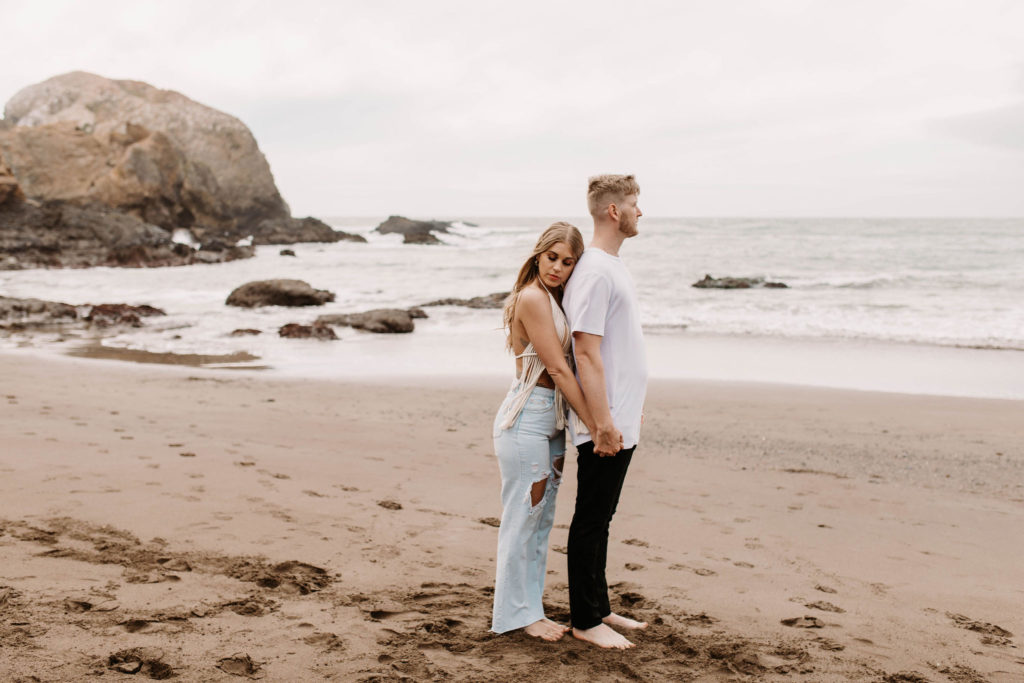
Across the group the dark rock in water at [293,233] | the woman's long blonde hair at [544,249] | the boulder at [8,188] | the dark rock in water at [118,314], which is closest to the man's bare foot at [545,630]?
the woman's long blonde hair at [544,249]

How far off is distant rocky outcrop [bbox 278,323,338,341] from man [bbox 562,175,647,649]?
12265 mm

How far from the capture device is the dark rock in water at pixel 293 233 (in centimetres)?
5140

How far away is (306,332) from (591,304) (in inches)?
508

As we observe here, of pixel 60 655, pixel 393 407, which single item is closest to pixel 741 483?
pixel 393 407

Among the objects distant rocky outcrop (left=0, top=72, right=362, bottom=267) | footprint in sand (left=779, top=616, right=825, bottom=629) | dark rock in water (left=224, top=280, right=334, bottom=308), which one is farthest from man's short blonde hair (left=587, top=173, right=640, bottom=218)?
distant rocky outcrop (left=0, top=72, right=362, bottom=267)

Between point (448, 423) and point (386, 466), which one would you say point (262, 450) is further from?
point (448, 423)

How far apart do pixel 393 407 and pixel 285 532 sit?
4.37 metres

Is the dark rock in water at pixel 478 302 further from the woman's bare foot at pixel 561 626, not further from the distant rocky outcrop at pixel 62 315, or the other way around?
the woman's bare foot at pixel 561 626

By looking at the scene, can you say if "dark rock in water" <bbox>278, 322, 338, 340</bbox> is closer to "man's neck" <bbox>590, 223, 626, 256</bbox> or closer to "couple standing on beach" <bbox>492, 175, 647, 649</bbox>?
"couple standing on beach" <bbox>492, 175, 647, 649</bbox>

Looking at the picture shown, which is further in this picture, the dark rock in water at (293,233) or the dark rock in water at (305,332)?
the dark rock in water at (293,233)

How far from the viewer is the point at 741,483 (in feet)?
19.9

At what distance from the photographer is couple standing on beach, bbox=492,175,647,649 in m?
2.87

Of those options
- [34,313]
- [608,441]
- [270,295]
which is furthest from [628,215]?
[270,295]

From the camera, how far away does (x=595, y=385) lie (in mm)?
2855
